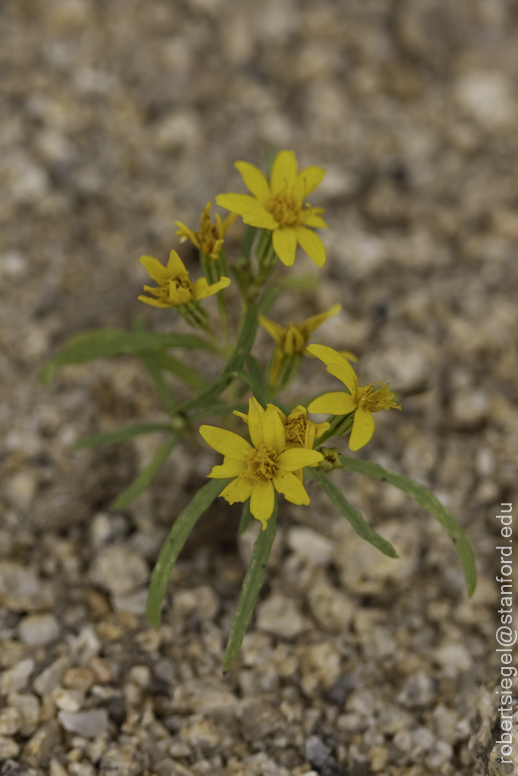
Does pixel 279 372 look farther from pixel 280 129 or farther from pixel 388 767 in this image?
pixel 280 129

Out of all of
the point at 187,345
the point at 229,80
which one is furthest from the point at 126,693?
the point at 229,80

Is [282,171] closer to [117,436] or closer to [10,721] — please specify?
[117,436]

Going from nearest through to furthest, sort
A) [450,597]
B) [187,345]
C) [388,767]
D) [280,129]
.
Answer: [388,767] → [187,345] → [450,597] → [280,129]

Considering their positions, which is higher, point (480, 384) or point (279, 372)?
point (480, 384)

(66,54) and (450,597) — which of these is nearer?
(450,597)

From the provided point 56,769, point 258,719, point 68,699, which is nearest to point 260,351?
point 258,719

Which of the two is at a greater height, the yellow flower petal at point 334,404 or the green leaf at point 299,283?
the green leaf at point 299,283

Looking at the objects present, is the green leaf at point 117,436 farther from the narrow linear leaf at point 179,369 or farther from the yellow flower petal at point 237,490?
the yellow flower petal at point 237,490

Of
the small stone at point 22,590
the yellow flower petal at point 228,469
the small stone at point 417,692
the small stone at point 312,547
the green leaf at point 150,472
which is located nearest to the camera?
the yellow flower petal at point 228,469

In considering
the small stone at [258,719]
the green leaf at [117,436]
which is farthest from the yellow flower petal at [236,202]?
the small stone at [258,719]
